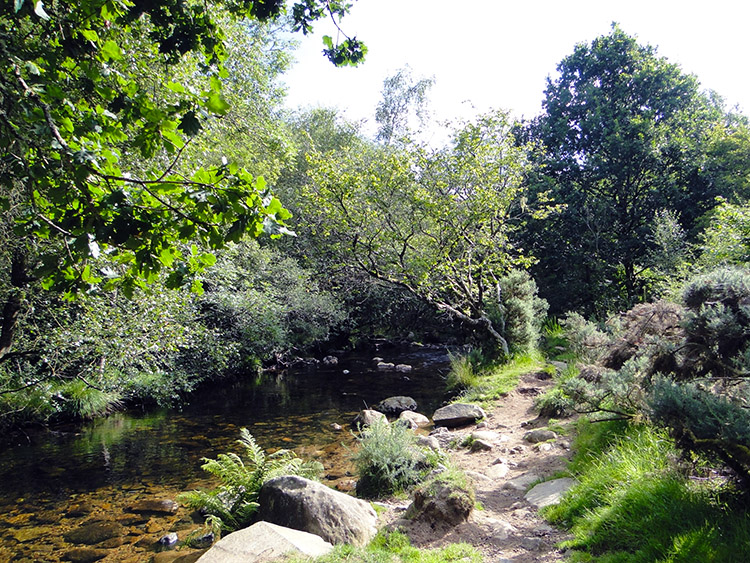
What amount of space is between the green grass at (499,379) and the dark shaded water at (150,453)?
1327 millimetres

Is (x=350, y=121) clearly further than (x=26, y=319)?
Yes

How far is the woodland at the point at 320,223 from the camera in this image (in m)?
2.91

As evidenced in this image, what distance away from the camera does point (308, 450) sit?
962 cm

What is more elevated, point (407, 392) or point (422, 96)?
point (422, 96)

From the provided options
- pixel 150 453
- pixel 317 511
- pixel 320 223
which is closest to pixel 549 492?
pixel 317 511

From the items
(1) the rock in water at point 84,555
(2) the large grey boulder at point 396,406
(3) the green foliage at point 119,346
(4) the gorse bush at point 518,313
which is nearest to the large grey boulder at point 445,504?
(1) the rock in water at point 84,555

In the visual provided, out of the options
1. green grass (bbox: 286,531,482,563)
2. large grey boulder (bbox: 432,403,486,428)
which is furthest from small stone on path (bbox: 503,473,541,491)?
large grey boulder (bbox: 432,403,486,428)

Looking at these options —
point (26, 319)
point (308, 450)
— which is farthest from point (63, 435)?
point (308, 450)

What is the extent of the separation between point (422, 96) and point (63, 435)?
33.5 metres

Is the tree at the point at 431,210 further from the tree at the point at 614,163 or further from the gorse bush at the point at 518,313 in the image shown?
the tree at the point at 614,163

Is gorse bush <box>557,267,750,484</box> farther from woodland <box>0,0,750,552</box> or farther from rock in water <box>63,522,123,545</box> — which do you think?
rock in water <box>63,522,123,545</box>

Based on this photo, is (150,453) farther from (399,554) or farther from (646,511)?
→ (646,511)

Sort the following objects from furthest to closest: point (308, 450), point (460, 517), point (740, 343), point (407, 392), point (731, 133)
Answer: point (731, 133)
point (407, 392)
point (308, 450)
point (460, 517)
point (740, 343)

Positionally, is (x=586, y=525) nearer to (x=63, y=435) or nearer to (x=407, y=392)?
(x=407, y=392)
